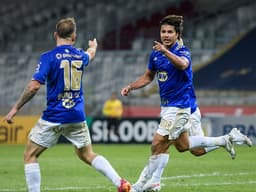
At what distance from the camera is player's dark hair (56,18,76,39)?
10672 millimetres

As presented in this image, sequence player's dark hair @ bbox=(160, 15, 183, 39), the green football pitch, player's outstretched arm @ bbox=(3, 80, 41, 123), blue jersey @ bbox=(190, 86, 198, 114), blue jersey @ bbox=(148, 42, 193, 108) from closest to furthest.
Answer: player's outstretched arm @ bbox=(3, 80, 41, 123), player's dark hair @ bbox=(160, 15, 183, 39), blue jersey @ bbox=(148, 42, 193, 108), blue jersey @ bbox=(190, 86, 198, 114), the green football pitch

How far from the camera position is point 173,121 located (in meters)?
12.1

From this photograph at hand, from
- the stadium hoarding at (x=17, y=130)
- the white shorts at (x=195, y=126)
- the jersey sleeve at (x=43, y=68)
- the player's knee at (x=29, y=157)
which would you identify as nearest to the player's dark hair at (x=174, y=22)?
the white shorts at (x=195, y=126)

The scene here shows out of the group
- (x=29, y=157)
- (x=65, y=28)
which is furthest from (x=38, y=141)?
(x=65, y=28)

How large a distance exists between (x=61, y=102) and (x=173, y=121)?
6.29 feet

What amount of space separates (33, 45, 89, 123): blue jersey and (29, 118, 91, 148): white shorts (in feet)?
0.25

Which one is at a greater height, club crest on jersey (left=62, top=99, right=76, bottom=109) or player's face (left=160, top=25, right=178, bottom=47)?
player's face (left=160, top=25, right=178, bottom=47)

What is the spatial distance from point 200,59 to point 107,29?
5.10 meters

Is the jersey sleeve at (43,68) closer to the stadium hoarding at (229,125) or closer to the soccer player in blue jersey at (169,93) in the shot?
the soccer player in blue jersey at (169,93)

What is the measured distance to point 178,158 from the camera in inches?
783

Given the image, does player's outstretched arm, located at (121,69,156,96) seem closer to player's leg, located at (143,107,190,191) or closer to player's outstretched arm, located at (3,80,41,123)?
player's leg, located at (143,107,190,191)

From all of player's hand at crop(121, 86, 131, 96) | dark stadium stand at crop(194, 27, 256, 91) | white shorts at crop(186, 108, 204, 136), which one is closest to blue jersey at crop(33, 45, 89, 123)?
player's hand at crop(121, 86, 131, 96)

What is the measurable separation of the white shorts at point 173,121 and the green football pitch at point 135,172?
0.99 m

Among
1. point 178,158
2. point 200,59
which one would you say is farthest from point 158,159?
point 200,59
